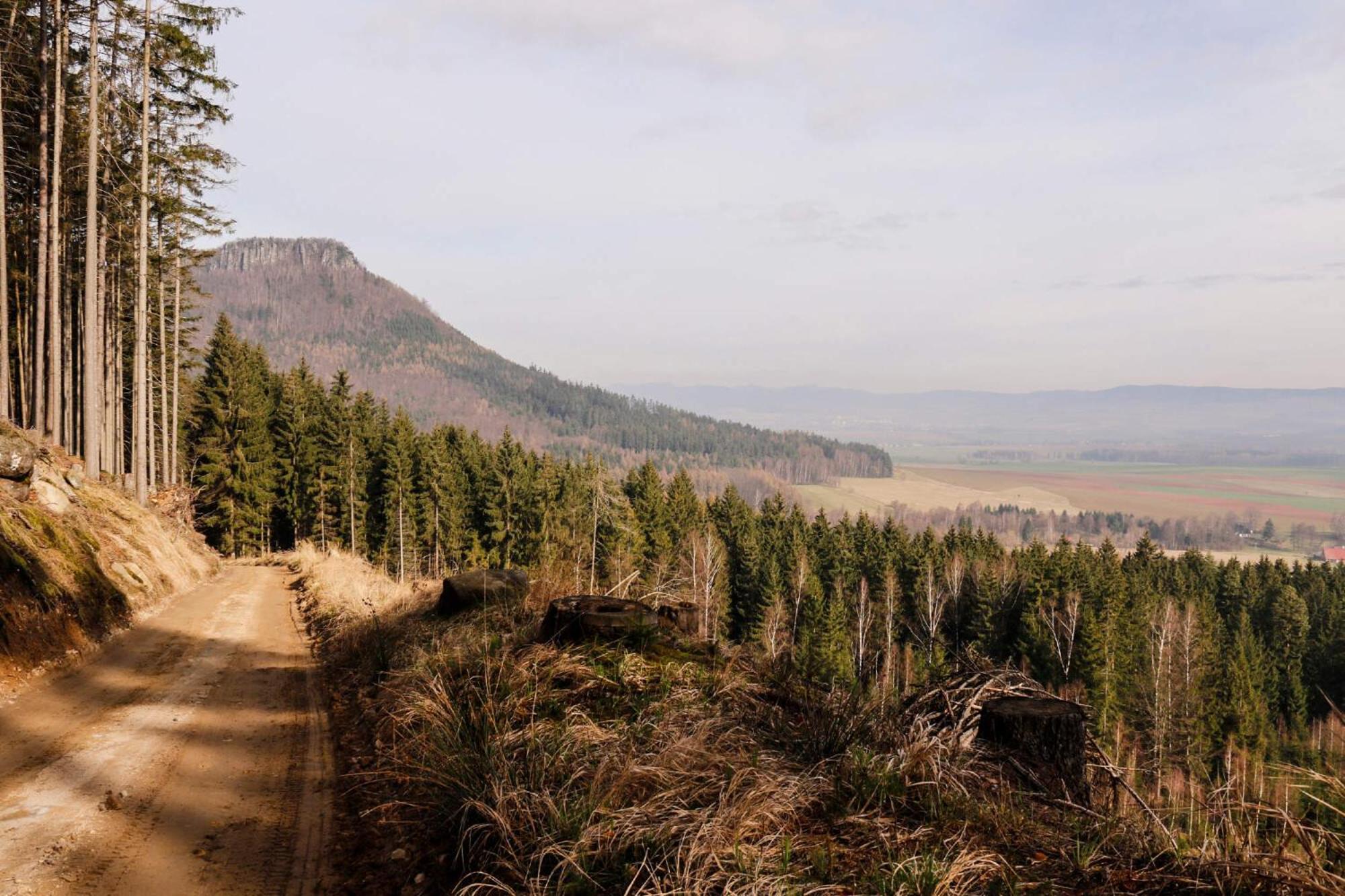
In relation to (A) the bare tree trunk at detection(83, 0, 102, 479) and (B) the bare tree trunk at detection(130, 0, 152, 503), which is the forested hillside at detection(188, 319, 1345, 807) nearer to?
(B) the bare tree trunk at detection(130, 0, 152, 503)

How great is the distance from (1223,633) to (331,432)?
68.0 metres

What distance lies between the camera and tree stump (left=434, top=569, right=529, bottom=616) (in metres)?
8.79

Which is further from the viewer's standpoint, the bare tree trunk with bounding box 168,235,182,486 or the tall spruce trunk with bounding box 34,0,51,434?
the bare tree trunk with bounding box 168,235,182,486

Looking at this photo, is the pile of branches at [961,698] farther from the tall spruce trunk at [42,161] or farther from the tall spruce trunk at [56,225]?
the tall spruce trunk at [42,161]

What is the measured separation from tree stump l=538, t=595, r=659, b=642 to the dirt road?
7.04 ft

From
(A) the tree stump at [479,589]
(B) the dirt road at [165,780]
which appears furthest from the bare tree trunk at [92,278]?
(A) the tree stump at [479,589]

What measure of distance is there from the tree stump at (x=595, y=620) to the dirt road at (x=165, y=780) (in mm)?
2145

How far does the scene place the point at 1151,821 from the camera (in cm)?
329

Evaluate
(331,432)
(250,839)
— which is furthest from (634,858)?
(331,432)

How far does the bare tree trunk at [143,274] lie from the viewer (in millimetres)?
21172

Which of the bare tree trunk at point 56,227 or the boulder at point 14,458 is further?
the bare tree trunk at point 56,227

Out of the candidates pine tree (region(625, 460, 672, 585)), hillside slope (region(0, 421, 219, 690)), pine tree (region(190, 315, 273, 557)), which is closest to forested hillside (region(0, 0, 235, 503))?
hillside slope (region(0, 421, 219, 690))

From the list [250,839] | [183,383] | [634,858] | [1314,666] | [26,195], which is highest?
[26,195]

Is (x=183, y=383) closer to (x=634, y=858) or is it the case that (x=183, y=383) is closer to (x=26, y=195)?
(x=26, y=195)
